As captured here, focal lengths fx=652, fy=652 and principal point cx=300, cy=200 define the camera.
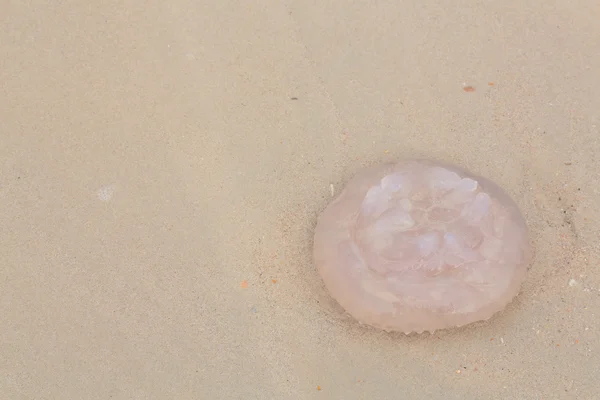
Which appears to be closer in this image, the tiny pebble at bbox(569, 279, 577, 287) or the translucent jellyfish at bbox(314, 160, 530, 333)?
the translucent jellyfish at bbox(314, 160, 530, 333)

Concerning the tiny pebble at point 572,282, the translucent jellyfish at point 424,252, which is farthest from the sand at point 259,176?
the translucent jellyfish at point 424,252

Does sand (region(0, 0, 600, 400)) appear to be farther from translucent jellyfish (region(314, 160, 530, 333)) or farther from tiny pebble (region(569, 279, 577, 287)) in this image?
translucent jellyfish (region(314, 160, 530, 333))

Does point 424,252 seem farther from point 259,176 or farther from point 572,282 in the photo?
point 259,176

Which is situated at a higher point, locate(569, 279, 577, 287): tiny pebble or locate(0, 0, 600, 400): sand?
locate(0, 0, 600, 400): sand

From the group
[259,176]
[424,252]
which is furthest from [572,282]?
[259,176]

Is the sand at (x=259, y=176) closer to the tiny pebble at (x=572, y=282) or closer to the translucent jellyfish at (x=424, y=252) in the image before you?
the tiny pebble at (x=572, y=282)

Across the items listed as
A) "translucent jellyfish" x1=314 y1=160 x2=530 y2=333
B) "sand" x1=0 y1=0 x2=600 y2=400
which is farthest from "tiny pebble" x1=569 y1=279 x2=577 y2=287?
"translucent jellyfish" x1=314 y1=160 x2=530 y2=333
